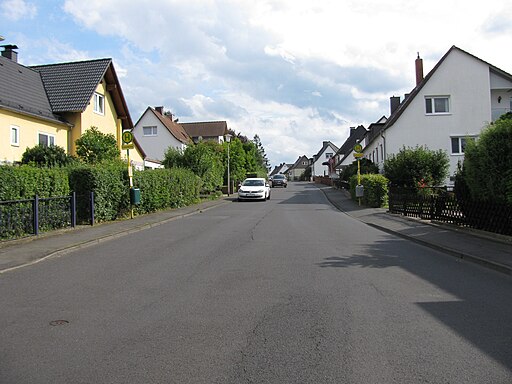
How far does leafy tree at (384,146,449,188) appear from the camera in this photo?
83.6ft

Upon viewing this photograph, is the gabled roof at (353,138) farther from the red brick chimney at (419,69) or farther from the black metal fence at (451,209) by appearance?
the black metal fence at (451,209)

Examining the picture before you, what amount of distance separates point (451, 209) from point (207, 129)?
64.3 m

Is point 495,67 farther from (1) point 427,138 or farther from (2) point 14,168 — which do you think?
(2) point 14,168

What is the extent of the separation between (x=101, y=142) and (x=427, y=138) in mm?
22610

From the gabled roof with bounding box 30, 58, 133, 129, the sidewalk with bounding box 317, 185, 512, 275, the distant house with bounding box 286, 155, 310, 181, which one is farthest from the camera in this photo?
the distant house with bounding box 286, 155, 310, 181

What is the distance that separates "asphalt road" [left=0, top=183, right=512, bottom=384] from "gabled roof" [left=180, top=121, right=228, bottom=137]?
66.2 meters

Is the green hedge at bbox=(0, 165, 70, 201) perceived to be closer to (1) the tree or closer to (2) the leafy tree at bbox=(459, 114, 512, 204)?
(2) the leafy tree at bbox=(459, 114, 512, 204)

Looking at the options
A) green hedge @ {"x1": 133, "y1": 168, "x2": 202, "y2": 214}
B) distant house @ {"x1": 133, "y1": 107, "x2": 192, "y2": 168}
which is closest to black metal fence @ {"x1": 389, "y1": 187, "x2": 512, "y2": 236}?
green hedge @ {"x1": 133, "y1": 168, "x2": 202, "y2": 214}

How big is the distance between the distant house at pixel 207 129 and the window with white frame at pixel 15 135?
5044 cm

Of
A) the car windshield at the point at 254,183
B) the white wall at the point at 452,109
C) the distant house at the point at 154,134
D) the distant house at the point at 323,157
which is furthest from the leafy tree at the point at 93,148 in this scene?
the distant house at the point at 323,157

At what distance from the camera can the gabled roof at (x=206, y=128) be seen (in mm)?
75938

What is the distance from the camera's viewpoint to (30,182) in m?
13.5

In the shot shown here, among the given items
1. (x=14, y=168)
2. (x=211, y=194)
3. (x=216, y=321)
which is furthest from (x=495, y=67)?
(x=216, y=321)

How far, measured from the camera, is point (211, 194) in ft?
118
